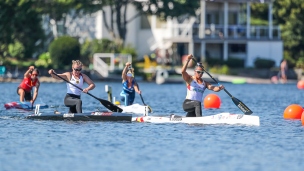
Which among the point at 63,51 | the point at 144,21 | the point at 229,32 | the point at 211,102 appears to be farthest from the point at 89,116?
the point at 144,21

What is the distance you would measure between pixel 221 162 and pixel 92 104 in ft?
→ 69.6

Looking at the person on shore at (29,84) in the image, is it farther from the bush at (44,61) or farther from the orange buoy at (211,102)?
the bush at (44,61)

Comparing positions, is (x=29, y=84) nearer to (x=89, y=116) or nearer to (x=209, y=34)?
(x=89, y=116)

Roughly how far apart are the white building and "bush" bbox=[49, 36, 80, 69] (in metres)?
12.1

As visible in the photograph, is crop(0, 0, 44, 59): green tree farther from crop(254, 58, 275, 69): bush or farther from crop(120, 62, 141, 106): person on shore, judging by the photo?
crop(120, 62, 141, 106): person on shore

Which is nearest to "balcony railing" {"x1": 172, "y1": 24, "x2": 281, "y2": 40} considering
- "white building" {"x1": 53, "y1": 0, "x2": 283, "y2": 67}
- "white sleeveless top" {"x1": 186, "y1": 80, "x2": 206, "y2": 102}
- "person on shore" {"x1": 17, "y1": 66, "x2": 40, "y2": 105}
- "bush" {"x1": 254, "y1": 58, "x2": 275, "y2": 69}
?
"white building" {"x1": 53, "y1": 0, "x2": 283, "y2": 67}

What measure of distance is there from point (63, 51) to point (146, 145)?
37.8 m

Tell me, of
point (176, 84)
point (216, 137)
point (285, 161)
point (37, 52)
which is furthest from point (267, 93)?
point (285, 161)

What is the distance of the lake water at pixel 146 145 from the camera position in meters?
20.5

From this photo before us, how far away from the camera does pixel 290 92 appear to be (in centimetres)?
5491

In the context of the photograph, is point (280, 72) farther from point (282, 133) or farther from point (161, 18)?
point (282, 133)

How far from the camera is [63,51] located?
61312 millimetres

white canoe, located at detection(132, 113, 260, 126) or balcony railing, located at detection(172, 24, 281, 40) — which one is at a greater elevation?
balcony railing, located at detection(172, 24, 281, 40)

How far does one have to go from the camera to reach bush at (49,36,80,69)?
201ft
